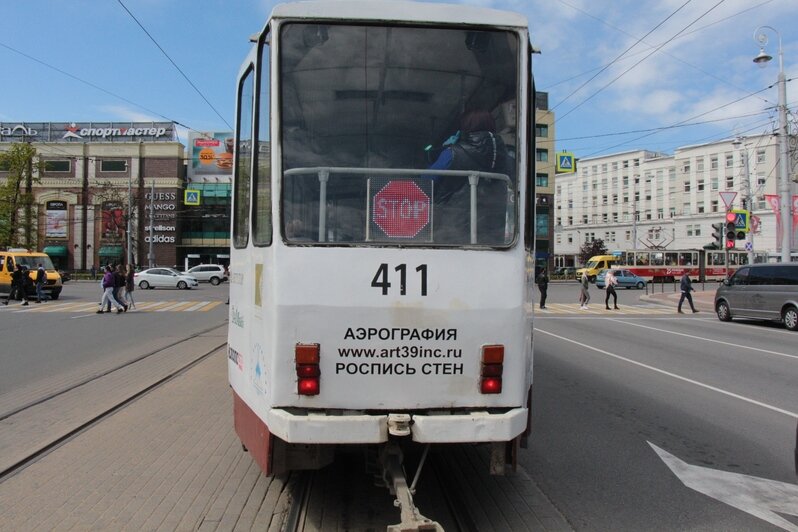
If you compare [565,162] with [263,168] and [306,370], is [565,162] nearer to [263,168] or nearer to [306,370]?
[263,168]

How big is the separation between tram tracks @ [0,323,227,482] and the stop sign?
371cm

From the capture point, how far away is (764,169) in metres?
73.4

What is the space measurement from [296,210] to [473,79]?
52.7 inches

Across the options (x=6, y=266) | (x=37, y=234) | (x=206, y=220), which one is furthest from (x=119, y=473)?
(x=206, y=220)

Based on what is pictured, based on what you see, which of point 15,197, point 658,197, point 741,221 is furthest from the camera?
point 658,197

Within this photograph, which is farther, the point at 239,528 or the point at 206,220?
the point at 206,220

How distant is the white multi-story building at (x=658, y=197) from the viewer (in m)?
75.5

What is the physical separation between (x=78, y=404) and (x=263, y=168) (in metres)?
4.97

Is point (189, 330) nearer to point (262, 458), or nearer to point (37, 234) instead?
point (262, 458)

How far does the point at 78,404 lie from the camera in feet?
23.3

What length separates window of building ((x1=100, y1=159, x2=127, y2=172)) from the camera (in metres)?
66.4

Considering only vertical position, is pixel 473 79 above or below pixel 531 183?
above

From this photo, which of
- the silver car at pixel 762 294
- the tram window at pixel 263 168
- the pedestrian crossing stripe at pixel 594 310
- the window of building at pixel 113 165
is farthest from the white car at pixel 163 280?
the tram window at pixel 263 168

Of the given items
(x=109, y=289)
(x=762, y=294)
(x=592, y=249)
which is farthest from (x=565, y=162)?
(x=592, y=249)
